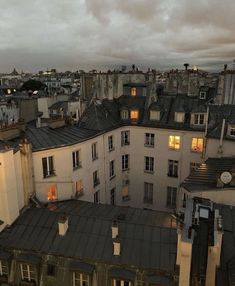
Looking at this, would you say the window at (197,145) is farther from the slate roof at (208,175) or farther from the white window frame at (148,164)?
the slate roof at (208,175)

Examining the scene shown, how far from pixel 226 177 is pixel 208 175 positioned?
90.7 inches

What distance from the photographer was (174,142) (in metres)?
34.8

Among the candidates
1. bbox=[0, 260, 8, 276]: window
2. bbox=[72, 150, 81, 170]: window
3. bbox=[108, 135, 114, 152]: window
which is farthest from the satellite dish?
bbox=[0, 260, 8, 276]: window

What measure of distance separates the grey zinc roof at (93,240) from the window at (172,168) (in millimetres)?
14770

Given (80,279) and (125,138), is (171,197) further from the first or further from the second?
(80,279)

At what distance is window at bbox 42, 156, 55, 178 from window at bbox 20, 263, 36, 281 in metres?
9.28

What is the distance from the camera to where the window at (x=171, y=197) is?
3619cm

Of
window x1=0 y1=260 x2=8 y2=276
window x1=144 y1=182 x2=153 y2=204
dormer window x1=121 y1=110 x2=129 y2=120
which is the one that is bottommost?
window x1=144 y1=182 x2=153 y2=204

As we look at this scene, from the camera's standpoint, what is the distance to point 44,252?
17.6m

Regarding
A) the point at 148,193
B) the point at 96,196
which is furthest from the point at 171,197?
the point at 96,196

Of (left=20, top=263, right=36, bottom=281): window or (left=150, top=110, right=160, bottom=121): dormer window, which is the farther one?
(left=150, top=110, right=160, bottom=121): dormer window

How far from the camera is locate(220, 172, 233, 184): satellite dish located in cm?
2253

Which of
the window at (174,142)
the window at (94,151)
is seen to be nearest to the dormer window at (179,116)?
the window at (174,142)

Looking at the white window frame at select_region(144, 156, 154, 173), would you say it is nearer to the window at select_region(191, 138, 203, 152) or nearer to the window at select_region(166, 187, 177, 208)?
the window at select_region(166, 187, 177, 208)
